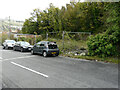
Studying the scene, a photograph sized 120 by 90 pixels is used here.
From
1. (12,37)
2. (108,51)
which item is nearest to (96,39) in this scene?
(108,51)

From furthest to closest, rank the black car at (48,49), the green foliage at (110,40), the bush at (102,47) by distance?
the black car at (48,49) → the bush at (102,47) → the green foliage at (110,40)

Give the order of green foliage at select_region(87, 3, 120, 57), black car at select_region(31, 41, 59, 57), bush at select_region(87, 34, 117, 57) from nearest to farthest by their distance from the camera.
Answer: green foliage at select_region(87, 3, 120, 57) < bush at select_region(87, 34, 117, 57) < black car at select_region(31, 41, 59, 57)

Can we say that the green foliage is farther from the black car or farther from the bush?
the black car

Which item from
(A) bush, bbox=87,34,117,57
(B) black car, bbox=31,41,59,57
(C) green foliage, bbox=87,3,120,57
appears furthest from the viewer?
(B) black car, bbox=31,41,59,57

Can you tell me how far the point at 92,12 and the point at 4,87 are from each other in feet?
49.6

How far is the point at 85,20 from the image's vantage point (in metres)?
16.9

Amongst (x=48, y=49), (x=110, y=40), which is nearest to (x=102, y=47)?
(x=110, y=40)

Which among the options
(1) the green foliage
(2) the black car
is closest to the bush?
(1) the green foliage

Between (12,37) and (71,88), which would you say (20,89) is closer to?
(71,88)

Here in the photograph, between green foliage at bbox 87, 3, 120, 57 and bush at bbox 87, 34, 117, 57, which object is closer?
green foliage at bbox 87, 3, 120, 57

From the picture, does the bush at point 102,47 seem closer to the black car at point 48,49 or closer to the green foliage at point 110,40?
the green foliage at point 110,40

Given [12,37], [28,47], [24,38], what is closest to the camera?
[28,47]

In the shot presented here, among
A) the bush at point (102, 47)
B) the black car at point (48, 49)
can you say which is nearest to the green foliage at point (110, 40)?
the bush at point (102, 47)

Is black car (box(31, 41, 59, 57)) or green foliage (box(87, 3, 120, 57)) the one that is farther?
black car (box(31, 41, 59, 57))
